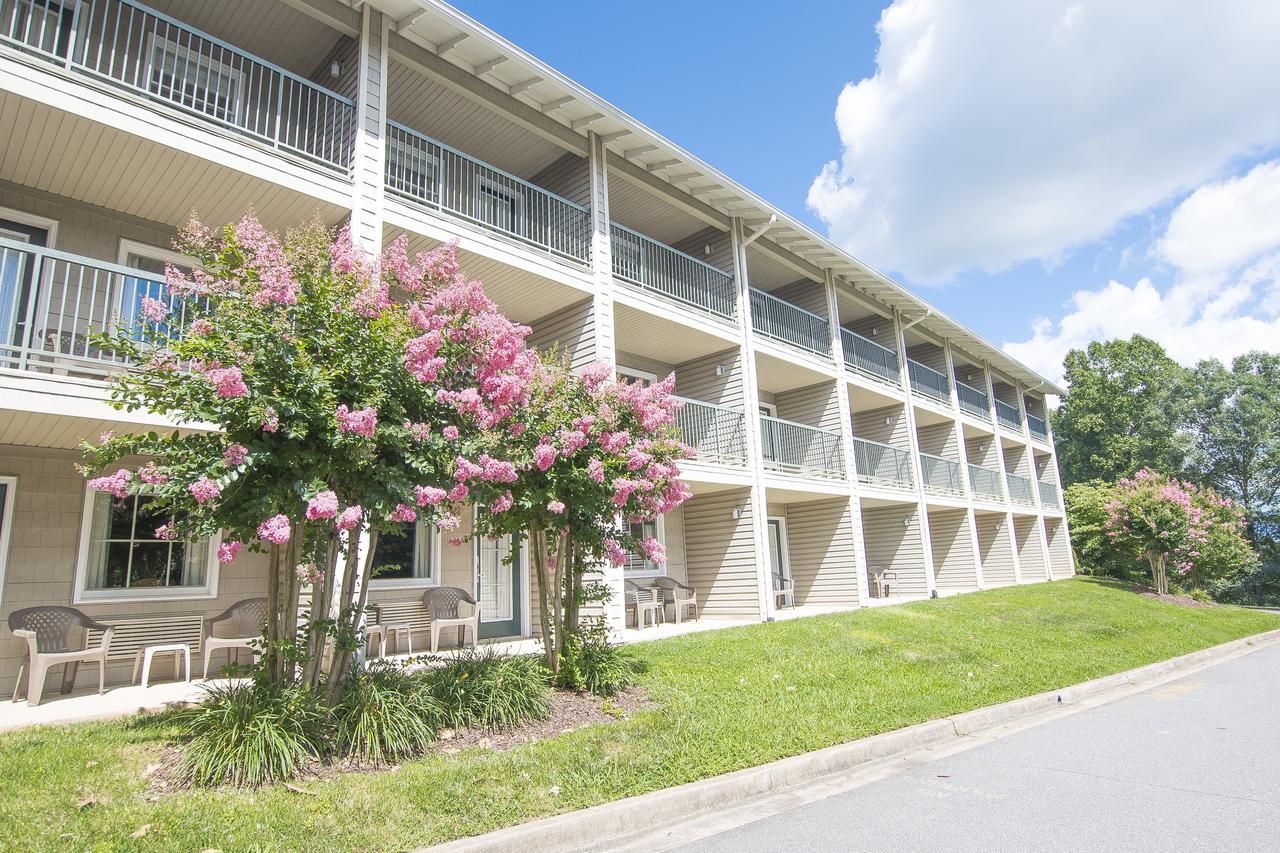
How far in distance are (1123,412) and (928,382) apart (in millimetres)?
26761

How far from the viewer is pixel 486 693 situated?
19.5ft

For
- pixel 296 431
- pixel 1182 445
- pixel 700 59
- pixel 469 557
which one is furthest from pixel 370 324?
pixel 1182 445

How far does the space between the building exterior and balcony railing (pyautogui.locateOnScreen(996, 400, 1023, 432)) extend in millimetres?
6370

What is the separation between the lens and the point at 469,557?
11492 millimetres

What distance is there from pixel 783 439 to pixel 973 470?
10.8 meters

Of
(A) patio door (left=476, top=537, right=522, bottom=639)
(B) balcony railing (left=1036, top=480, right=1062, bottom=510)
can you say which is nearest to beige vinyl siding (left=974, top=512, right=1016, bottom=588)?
(B) balcony railing (left=1036, top=480, right=1062, bottom=510)

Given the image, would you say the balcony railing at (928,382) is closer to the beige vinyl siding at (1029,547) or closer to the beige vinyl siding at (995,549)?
the beige vinyl siding at (995,549)

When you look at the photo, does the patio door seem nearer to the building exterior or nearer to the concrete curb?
the building exterior

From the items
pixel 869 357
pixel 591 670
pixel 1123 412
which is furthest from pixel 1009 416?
pixel 591 670

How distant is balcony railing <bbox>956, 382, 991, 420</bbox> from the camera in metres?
23.6

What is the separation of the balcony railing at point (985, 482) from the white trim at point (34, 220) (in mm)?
22391

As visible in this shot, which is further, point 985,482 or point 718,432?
point 985,482

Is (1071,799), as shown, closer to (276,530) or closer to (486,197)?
(276,530)

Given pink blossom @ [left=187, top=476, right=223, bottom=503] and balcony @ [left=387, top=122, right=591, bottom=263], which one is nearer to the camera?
pink blossom @ [left=187, top=476, right=223, bottom=503]
